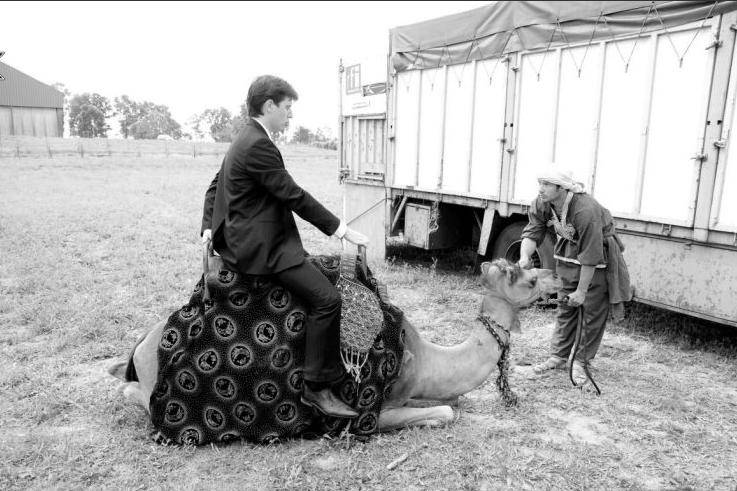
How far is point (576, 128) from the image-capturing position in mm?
6000

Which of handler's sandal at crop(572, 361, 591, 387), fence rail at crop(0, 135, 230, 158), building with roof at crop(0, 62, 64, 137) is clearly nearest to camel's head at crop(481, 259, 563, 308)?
handler's sandal at crop(572, 361, 591, 387)

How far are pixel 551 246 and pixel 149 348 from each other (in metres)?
4.45

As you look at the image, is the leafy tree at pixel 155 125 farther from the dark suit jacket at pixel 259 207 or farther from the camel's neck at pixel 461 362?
the camel's neck at pixel 461 362

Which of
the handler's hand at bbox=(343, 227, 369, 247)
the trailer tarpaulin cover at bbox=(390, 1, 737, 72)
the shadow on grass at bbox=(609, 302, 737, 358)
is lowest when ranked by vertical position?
the shadow on grass at bbox=(609, 302, 737, 358)

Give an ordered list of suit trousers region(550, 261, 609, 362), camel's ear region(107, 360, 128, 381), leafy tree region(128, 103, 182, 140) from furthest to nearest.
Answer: leafy tree region(128, 103, 182, 140), suit trousers region(550, 261, 609, 362), camel's ear region(107, 360, 128, 381)

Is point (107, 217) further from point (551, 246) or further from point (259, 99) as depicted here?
point (259, 99)

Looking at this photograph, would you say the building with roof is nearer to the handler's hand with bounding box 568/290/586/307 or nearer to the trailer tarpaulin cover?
the trailer tarpaulin cover

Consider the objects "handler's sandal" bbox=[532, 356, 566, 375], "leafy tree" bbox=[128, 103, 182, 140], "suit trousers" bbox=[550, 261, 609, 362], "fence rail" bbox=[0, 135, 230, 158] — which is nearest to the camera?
"suit trousers" bbox=[550, 261, 609, 362]

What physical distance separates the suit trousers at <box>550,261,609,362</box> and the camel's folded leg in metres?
1.31

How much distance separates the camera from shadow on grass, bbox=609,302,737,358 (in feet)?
17.5

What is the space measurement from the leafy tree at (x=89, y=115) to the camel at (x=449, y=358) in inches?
3130

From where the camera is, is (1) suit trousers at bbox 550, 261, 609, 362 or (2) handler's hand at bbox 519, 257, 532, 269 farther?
(1) suit trousers at bbox 550, 261, 609, 362

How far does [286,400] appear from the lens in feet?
11.3

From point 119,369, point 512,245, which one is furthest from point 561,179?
point 119,369
